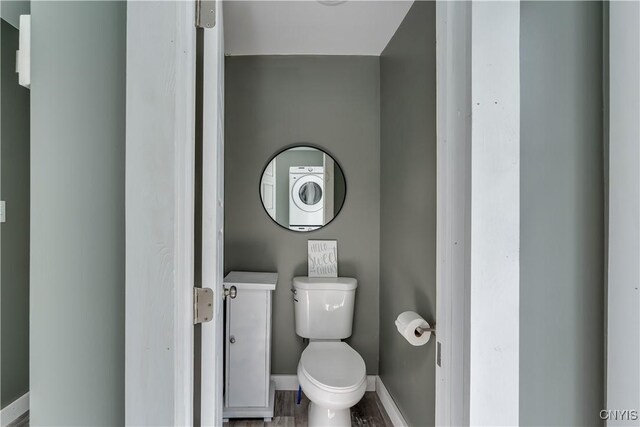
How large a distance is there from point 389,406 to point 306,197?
146 cm

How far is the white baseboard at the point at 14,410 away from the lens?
1.94 m

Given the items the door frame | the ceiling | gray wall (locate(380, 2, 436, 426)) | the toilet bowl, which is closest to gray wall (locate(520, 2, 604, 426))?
the door frame

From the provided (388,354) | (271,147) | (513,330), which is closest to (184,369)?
(513,330)

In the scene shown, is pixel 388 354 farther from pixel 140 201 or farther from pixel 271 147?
pixel 140 201

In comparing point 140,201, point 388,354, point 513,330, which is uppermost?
point 140,201

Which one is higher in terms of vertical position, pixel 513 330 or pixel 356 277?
pixel 513 330

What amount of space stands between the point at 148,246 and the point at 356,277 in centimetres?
195

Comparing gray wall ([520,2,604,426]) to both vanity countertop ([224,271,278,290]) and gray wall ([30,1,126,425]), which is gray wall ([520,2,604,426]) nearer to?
gray wall ([30,1,126,425])

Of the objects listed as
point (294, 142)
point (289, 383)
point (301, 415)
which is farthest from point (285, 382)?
point (294, 142)

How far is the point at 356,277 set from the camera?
2.56 m

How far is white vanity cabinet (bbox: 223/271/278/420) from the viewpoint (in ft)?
6.97

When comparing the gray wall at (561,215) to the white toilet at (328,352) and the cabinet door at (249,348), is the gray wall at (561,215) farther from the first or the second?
the cabinet door at (249,348)

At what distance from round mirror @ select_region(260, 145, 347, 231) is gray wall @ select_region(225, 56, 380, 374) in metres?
0.05

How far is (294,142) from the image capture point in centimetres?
254
